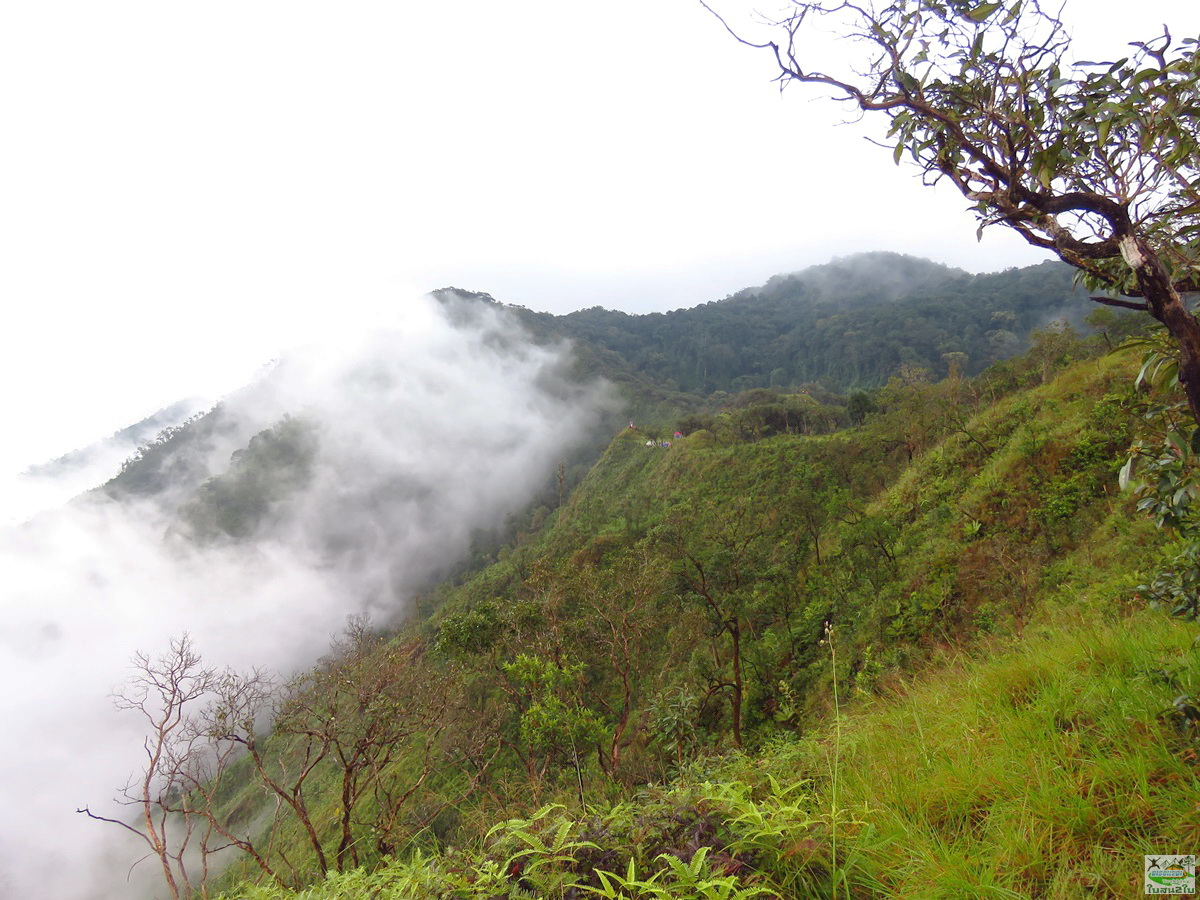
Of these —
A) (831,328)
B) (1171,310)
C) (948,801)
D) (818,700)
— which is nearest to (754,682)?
(818,700)

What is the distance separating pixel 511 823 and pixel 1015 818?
1.97m

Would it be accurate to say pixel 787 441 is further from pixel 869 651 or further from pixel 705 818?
pixel 705 818

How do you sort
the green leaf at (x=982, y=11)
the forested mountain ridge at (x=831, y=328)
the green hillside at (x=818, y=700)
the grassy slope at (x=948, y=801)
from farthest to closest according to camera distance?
the forested mountain ridge at (x=831, y=328) < the green leaf at (x=982, y=11) < the green hillside at (x=818, y=700) < the grassy slope at (x=948, y=801)

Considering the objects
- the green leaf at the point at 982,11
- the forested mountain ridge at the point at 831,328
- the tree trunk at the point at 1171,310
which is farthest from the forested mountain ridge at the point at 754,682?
the forested mountain ridge at the point at 831,328

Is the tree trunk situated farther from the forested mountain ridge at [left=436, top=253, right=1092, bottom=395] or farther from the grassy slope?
the forested mountain ridge at [left=436, top=253, right=1092, bottom=395]

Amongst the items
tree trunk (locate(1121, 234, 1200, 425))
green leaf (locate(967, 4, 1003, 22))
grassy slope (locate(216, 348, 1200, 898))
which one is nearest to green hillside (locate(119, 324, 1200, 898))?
grassy slope (locate(216, 348, 1200, 898))

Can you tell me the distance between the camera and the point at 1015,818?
1979mm

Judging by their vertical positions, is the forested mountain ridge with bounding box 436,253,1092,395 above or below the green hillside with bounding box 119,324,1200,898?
above

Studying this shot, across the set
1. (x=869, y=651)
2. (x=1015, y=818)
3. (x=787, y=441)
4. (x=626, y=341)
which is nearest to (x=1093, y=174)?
(x=1015, y=818)

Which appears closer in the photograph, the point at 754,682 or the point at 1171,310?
the point at 1171,310

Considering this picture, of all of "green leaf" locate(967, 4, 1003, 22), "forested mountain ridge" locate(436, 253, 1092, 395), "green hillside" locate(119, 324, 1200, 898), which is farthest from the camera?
"forested mountain ridge" locate(436, 253, 1092, 395)

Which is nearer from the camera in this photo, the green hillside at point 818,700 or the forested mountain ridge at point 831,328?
the green hillside at point 818,700

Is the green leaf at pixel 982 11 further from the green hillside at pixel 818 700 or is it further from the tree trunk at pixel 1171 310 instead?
the green hillside at pixel 818 700

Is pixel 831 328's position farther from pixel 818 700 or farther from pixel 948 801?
pixel 948 801
